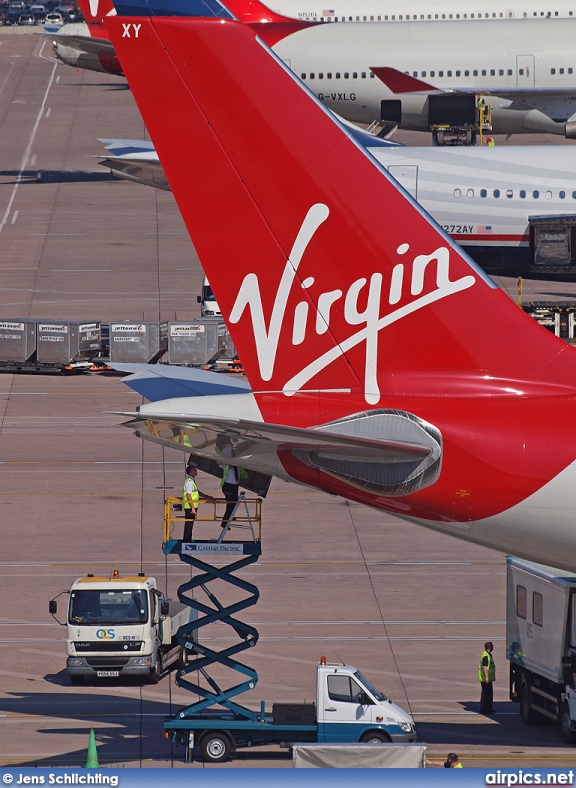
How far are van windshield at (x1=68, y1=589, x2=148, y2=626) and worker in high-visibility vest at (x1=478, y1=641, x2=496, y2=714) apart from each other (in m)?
7.50

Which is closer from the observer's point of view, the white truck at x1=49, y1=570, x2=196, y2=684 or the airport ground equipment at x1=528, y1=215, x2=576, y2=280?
the white truck at x1=49, y1=570, x2=196, y2=684

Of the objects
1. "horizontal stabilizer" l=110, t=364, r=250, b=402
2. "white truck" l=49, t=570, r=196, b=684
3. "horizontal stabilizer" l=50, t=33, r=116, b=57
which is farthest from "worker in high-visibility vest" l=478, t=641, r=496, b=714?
"horizontal stabilizer" l=50, t=33, r=116, b=57

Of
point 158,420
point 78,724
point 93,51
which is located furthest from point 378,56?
point 158,420

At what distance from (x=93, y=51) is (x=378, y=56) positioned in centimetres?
2102

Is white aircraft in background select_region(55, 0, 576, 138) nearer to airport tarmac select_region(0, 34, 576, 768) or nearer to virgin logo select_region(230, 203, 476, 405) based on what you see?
airport tarmac select_region(0, 34, 576, 768)

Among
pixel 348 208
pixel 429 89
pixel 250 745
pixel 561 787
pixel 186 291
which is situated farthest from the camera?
pixel 429 89

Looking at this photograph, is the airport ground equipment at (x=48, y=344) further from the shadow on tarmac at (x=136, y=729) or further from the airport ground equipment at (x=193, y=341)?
the shadow on tarmac at (x=136, y=729)

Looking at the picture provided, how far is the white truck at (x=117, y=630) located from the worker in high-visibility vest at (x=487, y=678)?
6.39 meters

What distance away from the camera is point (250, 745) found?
85.5 feet

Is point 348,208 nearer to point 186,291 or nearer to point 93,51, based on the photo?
point 186,291

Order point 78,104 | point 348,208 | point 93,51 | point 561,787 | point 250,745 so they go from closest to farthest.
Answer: point 561,787
point 348,208
point 250,745
point 93,51
point 78,104

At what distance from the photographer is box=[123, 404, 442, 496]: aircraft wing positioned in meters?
17.3

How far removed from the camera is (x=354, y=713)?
25.5 m

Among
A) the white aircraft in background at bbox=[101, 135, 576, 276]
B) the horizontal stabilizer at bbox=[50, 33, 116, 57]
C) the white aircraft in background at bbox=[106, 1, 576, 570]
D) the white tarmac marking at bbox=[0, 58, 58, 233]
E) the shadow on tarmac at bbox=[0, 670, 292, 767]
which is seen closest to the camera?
the white aircraft in background at bbox=[106, 1, 576, 570]
